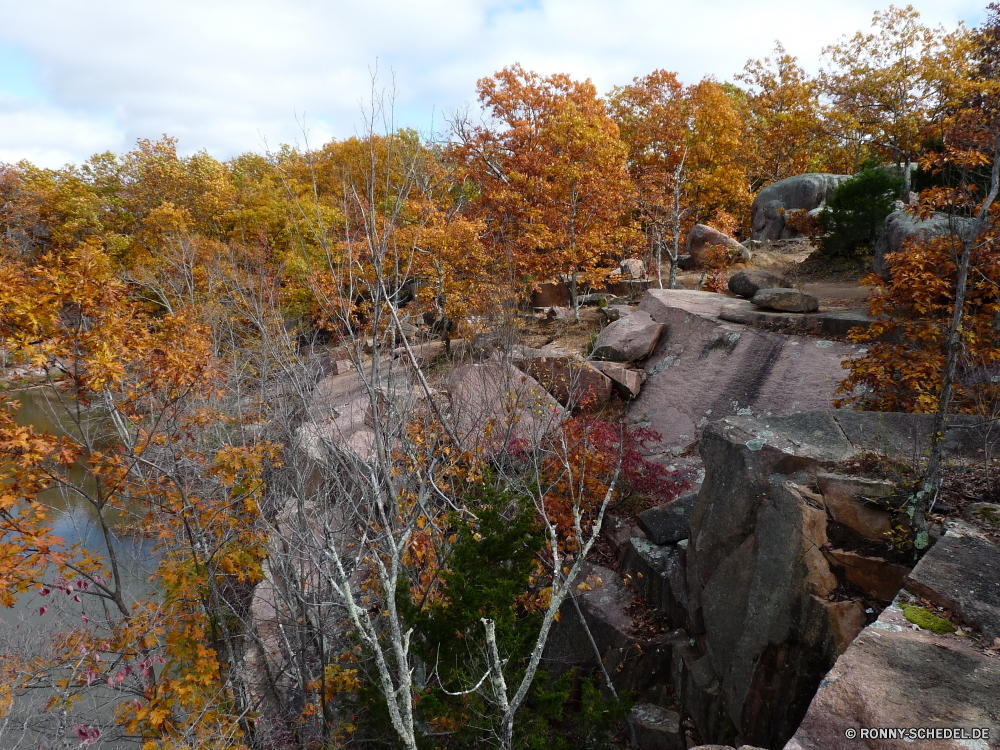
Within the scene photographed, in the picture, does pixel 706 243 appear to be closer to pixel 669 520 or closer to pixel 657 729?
pixel 669 520

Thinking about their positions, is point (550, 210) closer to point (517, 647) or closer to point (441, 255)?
point (441, 255)

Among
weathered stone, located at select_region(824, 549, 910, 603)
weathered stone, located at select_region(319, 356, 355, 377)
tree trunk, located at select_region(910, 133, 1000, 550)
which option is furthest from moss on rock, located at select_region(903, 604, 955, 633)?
weathered stone, located at select_region(319, 356, 355, 377)

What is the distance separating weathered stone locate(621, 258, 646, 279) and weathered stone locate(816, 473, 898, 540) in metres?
16.0

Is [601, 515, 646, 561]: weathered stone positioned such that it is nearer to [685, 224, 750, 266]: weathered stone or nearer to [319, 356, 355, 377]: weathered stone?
[319, 356, 355, 377]: weathered stone

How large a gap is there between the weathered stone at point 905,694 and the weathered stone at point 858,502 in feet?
4.96

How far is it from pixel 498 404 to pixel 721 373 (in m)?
4.62

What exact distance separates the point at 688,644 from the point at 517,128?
15403 mm

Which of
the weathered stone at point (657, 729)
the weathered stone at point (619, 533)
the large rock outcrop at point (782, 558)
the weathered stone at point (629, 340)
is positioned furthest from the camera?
the weathered stone at point (629, 340)

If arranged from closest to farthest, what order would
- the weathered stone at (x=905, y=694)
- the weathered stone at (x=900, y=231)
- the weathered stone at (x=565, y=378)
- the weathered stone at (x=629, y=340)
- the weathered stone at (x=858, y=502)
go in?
the weathered stone at (x=905, y=694) → the weathered stone at (x=858, y=502) → the weathered stone at (x=900, y=231) → the weathered stone at (x=565, y=378) → the weathered stone at (x=629, y=340)

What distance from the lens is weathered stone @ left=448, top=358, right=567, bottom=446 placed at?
9.33 m

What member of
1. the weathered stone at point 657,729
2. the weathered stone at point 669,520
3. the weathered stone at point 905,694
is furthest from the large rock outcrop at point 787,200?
the weathered stone at point 905,694

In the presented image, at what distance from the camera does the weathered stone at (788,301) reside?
11773 millimetres

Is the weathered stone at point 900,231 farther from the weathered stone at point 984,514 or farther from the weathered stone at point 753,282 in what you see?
the weathered stone at point 984,514

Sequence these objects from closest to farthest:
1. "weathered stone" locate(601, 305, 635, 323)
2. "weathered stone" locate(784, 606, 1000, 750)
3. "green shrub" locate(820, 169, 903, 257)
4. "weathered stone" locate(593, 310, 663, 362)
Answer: "weathered stone" locate(784, 606, 1000, 750)
"weathered stone" locate(593, 310, 663, 362)
"green shrub" locate(820, 169, 903, 257)
"weathered stone" locate(601, 305, 635, 323)
